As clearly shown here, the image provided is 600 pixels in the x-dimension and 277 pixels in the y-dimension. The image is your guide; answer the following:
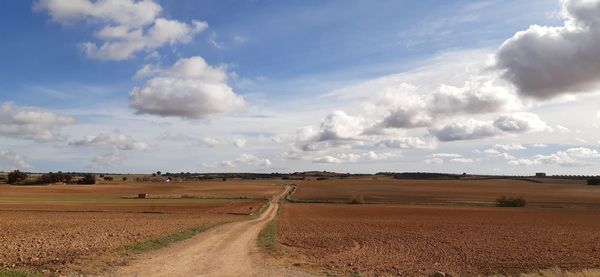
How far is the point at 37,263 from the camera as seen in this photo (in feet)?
65.2

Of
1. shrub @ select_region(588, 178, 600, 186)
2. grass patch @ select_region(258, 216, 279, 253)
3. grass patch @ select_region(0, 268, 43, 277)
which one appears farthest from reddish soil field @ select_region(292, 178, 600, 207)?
grass patch @ select_region(0, 268, 43, 277)

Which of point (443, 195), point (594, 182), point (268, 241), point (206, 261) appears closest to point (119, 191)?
point (443, 195)

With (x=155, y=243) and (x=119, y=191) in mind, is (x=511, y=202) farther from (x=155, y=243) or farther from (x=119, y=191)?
(x=119, y=191)

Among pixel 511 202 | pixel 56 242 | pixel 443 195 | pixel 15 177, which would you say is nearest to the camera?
pixel 56 242

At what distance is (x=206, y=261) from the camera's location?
882 inches

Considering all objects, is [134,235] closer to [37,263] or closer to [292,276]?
[37,263]

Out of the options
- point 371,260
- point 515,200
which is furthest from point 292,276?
point 515,200

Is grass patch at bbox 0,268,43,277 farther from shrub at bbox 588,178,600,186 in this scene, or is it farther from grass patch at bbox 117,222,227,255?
shrub at bbox 588,178,600,186

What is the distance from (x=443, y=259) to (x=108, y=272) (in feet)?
49.7

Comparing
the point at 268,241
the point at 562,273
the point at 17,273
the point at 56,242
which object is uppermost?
the point at 17,273

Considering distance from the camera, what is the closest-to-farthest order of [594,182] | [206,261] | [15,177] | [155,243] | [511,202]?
[206,261], [155,243], [511,202], [15,177], [594,182]

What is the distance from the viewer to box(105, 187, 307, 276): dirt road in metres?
19.7

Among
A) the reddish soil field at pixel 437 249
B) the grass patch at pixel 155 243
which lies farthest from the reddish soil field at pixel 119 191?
the grass patch at pixel 155 243

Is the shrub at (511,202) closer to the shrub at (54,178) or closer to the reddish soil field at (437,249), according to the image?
the reddish soil field at (437,249)
